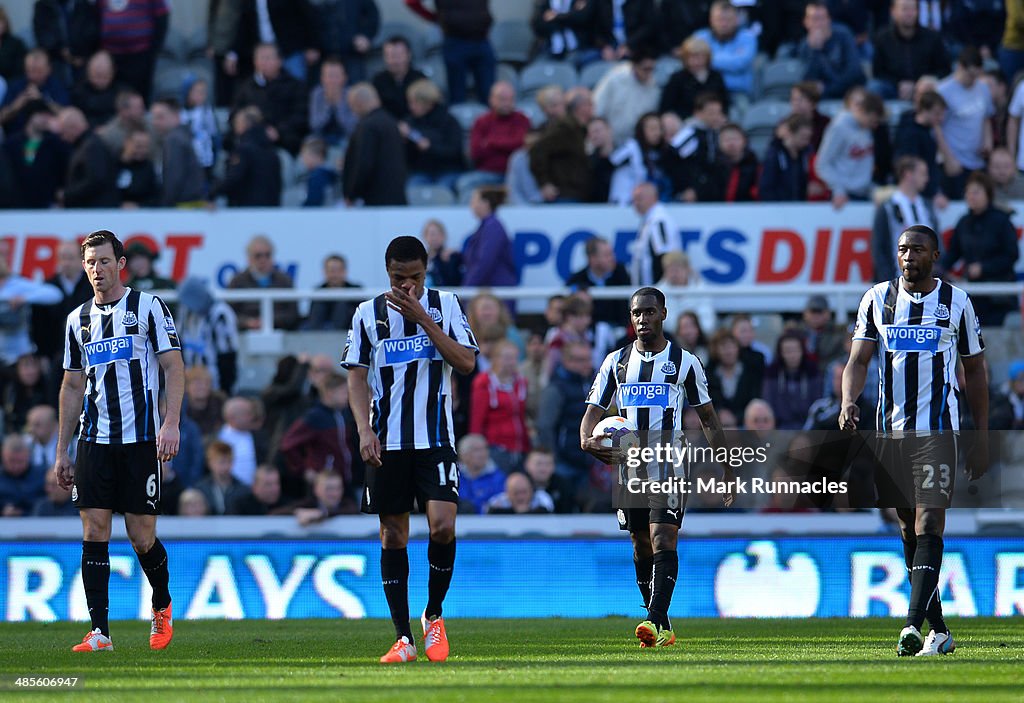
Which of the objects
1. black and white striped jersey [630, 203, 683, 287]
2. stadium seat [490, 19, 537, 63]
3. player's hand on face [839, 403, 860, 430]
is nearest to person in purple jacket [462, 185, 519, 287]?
black and white striped jersey [630, 203, 683, 287]

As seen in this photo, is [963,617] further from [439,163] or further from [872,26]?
[872,26]

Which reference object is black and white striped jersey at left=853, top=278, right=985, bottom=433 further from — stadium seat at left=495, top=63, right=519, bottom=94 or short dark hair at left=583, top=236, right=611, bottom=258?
stadium seat at left=495, top=63, right=519, bottom=94

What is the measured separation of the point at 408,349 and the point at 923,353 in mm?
2516

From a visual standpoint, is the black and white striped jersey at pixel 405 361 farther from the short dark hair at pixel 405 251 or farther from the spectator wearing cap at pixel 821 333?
the spectator wearing cap at pixel 821 333

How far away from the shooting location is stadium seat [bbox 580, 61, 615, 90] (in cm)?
1983

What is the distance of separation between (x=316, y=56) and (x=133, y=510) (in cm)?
1102

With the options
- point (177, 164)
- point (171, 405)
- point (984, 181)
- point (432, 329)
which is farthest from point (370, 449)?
point (177, 164)

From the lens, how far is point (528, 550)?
13562mm

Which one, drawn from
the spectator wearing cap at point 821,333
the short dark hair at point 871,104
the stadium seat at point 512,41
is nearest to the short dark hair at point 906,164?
the short dark hair at point 871,104

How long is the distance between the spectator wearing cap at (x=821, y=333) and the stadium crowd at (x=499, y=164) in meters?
0.02

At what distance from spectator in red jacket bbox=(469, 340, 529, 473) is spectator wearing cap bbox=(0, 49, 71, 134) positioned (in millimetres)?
6311

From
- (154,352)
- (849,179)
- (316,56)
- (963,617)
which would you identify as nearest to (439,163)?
(316,56)

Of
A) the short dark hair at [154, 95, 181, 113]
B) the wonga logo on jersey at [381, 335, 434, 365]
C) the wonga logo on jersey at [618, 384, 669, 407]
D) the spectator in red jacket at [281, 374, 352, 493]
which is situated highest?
the short dark hair at [154, 95, 181, 113]

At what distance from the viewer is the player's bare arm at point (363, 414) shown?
877cm
